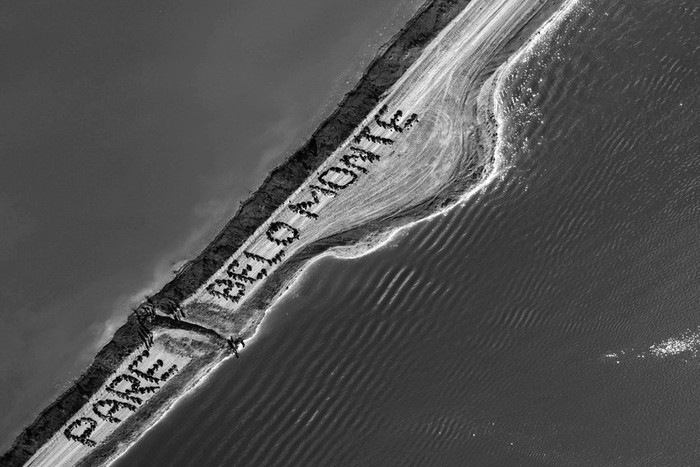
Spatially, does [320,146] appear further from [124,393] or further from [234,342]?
[124,393]

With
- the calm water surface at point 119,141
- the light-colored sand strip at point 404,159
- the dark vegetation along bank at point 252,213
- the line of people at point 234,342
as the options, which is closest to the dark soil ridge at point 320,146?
the dark vegetation along bank at point 252,213

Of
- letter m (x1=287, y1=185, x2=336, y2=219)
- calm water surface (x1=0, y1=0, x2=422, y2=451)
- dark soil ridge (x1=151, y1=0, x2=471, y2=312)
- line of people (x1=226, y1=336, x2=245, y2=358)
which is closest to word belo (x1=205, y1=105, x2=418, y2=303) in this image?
letter m (x1=287, y1=185, x2=336, y2=219)

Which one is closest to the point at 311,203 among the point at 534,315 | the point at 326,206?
the point at 326,206

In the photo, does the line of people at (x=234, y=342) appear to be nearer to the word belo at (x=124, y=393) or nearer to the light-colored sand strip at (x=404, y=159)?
the light-colored sand strip at (x=404, y=159)

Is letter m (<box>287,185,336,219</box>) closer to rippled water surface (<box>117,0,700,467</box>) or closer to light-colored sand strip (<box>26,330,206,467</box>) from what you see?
rippled water surface (<box>117,0,700,467</box>)

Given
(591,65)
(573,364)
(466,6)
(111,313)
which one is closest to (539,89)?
(591,65)

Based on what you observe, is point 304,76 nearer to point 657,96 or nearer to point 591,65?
point 591,65
